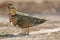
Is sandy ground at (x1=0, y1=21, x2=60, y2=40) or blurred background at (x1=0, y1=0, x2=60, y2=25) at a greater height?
blurred background at (x1=0, y1=0, x2=60, y2=25)

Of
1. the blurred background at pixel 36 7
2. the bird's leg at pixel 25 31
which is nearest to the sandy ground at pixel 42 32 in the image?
the bird's leg at pixel 25 31

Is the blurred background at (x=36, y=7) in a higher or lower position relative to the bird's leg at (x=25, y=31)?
higher

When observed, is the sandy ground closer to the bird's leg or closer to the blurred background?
the bird's leg

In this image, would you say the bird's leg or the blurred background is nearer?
the bird's leg

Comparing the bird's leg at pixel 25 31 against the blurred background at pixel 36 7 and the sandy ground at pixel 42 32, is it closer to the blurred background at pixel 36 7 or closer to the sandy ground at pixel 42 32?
the sandy ground at pixel 42 32

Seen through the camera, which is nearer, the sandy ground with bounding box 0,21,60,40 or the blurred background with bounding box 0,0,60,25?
the sandy ground with bounding box 0,21,60,40

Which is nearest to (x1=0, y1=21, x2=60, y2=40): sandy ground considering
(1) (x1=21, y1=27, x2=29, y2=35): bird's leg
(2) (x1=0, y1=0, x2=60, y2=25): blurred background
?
(1) (x1=21, y1=27, x2=29, y2=35): bird's leg

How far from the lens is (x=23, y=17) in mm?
970

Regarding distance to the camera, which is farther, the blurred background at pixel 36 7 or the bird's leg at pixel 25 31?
the blurred background at pixel 36 7


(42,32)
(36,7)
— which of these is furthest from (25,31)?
(36,7)

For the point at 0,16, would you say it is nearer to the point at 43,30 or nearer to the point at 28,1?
the point at 28,1

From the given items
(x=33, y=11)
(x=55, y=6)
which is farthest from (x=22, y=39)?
(x=55, y=6)

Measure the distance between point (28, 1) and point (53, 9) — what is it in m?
0.24

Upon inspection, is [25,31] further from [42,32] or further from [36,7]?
[36,7]
